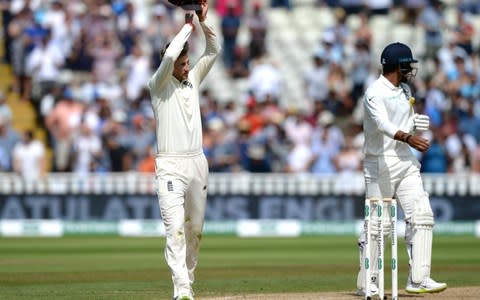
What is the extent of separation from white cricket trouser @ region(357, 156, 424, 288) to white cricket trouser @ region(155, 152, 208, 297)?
4.34 feet

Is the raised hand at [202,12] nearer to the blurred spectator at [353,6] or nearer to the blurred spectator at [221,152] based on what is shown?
the blurred spectator at [221,152]

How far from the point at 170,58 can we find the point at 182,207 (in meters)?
1.10

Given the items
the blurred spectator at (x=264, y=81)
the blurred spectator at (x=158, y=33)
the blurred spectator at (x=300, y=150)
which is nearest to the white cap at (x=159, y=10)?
the blurred spectator at (x=158, y=33)

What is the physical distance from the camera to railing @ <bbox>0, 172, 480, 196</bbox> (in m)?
19.9

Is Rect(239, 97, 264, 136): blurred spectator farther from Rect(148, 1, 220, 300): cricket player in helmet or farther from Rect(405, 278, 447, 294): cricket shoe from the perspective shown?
Rect(148, 1, 220, 300): cricket player in helmet

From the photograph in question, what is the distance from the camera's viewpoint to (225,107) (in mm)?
21328

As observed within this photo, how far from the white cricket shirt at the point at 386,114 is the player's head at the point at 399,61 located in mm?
104

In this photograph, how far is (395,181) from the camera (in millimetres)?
9883

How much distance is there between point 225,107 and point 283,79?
2515 mm

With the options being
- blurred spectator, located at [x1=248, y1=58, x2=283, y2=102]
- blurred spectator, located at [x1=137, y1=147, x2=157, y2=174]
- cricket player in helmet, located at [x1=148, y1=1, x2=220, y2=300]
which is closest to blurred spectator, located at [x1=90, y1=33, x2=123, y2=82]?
blurred spectator, located at [x1=137, y1=147, x2=157, y2=174]

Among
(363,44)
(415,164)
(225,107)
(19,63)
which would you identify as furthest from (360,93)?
(415,164)

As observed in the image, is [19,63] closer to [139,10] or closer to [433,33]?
[139,10]

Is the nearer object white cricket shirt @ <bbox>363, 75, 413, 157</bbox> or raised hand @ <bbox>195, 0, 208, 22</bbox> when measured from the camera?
raised hand @ <bbox>195, 0, 208, 22</bbox>

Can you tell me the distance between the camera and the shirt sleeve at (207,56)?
378 inches
